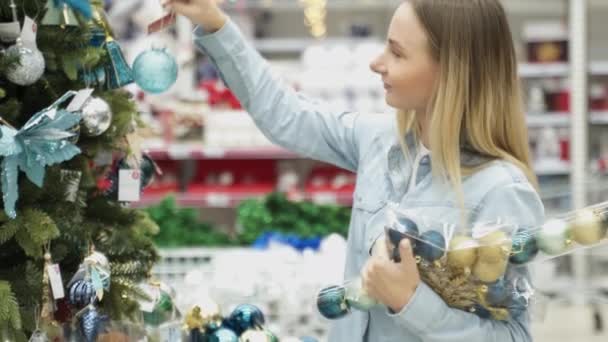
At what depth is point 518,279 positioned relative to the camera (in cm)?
165

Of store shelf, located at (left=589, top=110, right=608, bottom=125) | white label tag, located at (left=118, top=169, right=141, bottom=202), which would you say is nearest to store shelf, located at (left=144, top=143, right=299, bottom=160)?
store shelf, located at (left=589, top=110, right=608, bottom=125)

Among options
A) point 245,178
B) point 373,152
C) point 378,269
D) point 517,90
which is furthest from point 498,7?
point 245,178

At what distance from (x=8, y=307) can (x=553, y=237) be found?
0.93 m

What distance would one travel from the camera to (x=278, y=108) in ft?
6.66

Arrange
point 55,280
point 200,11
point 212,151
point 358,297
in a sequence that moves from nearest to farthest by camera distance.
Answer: point 358,297 → point 55,280 → point 200,11 → point 212,151

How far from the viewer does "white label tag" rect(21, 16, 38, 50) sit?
5.92 feet

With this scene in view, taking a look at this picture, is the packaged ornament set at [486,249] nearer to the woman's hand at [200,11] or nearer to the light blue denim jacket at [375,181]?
the light blue denim jacket at [375,181]

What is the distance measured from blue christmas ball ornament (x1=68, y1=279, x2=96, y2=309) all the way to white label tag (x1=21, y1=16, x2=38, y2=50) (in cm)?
44

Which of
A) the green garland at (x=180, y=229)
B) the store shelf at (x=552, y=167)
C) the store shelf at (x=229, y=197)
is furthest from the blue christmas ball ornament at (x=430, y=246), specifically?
the store shelf at (x=552, y=167)

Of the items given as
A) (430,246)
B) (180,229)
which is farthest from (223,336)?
(180,229)

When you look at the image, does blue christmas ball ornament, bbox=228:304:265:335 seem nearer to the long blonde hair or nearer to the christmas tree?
the christmas tree

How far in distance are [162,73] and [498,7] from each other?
27.4 inches

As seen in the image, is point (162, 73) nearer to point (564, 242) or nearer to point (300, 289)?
point (564, 242)

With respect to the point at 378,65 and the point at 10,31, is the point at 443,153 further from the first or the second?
the point at 10,31
